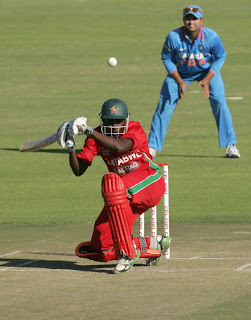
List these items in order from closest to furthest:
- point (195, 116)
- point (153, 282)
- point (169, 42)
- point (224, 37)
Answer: point (153, 282), point (169, 42), point (195, 116), point (224, 37)

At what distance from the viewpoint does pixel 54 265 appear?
8.20m

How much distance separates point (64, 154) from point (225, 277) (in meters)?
9.02

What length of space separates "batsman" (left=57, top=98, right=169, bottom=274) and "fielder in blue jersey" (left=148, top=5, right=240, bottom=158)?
6.89 m

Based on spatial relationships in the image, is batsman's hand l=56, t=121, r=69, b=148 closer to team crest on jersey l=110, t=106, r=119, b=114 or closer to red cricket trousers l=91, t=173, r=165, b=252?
team crest on jersey l=110, t=106, r=119, b=114

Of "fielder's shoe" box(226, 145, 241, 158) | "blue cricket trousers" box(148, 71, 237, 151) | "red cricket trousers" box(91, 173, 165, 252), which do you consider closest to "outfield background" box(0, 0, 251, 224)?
"fielder's shoe" box(226, 145, 241, 158)

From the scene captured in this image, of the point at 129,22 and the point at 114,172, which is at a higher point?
the point at 129,22

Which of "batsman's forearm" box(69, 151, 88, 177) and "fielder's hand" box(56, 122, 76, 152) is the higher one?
"fielder's hand" box(56, 122, 76, 152)

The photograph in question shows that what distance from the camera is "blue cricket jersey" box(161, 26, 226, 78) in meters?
14.8

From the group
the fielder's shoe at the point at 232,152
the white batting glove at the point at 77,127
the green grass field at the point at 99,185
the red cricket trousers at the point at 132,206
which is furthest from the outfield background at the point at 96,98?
the white batting glove at the point at 77,127

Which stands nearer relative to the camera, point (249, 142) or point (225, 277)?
point (225, 277)

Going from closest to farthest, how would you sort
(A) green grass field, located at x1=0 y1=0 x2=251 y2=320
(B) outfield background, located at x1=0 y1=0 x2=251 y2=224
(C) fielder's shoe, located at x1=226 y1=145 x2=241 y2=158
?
(A) green grass field, located at x1=0 y1=0 x2=251 y2=320 → (B) outfield background, located at x1=0 y1=0 x2=251 y2=224 → (C) fielder's shoe, located at x1=226 y1=145 x2=241 y2=158

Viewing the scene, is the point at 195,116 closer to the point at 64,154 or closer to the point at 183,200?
the point at 64,154

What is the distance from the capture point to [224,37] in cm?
3131

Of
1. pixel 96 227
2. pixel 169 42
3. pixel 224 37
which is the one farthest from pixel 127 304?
pixel 224 37
